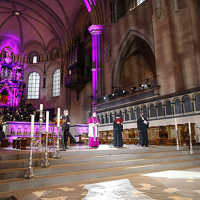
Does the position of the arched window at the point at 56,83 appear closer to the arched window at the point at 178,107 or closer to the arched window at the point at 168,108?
the arched window at the point at 168,108

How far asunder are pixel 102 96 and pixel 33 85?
52.8 feet

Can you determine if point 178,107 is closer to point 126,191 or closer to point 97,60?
point 126,191

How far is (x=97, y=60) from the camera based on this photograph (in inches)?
822

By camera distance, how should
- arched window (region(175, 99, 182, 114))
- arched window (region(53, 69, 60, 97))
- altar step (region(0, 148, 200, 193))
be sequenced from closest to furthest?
altar step (region(0, 148, 200, 193)) < arched window (region(175, 99, 182, 114)) < arched window (region(53, 69, 60, 97))

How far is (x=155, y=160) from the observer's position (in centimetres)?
638

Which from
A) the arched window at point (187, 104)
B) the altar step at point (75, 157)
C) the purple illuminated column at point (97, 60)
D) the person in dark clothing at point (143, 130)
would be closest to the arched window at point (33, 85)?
the purple illuminated column at point (97, 60)

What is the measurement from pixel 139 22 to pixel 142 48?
14.4 ft

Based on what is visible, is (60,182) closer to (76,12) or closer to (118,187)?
(118,187)

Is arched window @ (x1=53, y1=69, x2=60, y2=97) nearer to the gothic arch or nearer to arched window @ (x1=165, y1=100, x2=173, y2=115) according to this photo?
the gothic arch

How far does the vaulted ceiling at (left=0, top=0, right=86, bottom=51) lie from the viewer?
86.6 feet

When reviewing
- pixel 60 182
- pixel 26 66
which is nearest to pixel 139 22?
pixel 60 182

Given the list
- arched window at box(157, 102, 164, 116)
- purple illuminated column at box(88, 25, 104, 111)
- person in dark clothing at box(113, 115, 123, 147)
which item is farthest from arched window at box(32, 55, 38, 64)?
person in dark clothing at box(113, 115, 123, 147)

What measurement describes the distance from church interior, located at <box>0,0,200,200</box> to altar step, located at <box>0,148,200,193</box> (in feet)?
0.08

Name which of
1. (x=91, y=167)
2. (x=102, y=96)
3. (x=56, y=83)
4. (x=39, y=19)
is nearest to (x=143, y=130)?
(x=91, y=167)
